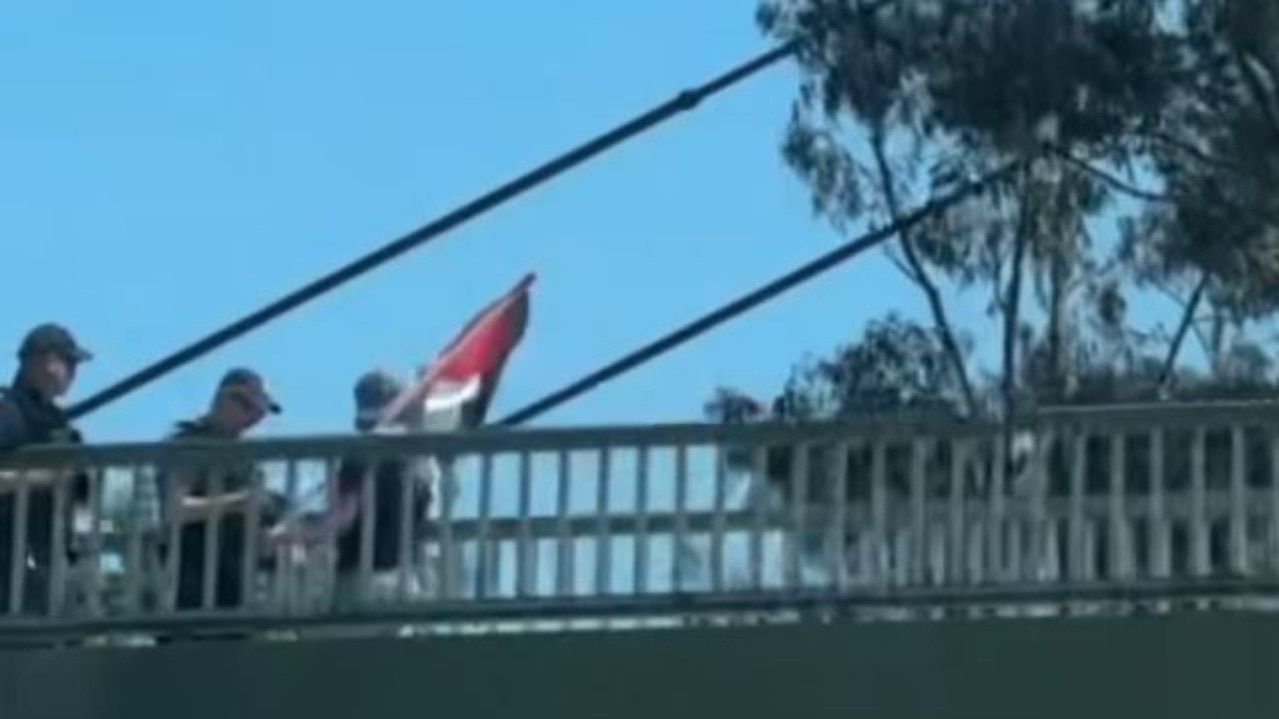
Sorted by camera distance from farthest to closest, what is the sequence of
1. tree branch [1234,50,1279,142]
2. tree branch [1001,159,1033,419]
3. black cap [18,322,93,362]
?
1. tree branch [1001,159,1033,419]
2. tree branch [1234,50,1279,142]
3. black cap [18,322,93,362]

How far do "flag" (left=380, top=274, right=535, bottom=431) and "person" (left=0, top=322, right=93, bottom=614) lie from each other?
1.19 meters

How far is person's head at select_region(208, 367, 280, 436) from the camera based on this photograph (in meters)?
12.2

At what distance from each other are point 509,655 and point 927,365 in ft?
41.1

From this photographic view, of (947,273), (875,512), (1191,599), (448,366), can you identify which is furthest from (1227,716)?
(947,273)

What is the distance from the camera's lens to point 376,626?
12312 millimetres

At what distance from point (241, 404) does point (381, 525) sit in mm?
603

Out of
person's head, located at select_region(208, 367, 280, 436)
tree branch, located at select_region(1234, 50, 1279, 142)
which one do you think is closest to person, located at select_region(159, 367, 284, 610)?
person's head, located at select_region(208, 367, 280, 436)

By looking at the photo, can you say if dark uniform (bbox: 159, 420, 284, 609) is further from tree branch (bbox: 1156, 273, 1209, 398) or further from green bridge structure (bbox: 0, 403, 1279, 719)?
tree branch (bbox: 1156, 273, 1209, 398)

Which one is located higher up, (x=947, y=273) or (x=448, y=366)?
(x=947, y=273)

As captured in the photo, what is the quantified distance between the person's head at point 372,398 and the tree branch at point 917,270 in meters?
10.3

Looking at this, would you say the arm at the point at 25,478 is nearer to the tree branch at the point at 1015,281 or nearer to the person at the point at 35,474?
the person at the point at 35,474

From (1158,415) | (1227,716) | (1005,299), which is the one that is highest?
(1005,299)

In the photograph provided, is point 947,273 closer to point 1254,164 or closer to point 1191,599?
point 1254,164

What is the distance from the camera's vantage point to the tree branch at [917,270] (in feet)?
76.4
